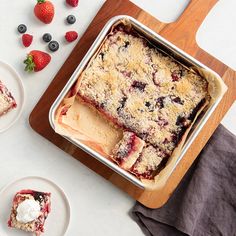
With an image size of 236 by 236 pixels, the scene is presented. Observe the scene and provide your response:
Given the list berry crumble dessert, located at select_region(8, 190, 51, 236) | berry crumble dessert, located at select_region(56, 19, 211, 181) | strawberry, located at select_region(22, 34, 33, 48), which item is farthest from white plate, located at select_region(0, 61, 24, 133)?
berry crumble dessert, located at select_region(8, 190, 51, 236)

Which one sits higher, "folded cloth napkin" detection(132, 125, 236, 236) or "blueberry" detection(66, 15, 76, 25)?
"blueberry" detection(66, 15, 76, 25)

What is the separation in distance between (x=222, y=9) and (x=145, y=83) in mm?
608

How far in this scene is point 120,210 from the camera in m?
2.81

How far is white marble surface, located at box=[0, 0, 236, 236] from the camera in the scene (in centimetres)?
277

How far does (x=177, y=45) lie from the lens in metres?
2.72

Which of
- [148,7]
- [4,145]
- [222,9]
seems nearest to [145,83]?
[148,7]

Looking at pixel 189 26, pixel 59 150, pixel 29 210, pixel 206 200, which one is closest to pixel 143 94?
pixel 189 26

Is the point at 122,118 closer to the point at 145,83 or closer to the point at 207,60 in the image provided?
the point at 145,83

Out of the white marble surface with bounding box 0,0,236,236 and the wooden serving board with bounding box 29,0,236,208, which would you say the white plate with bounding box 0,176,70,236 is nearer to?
the white marble surface with bounding box 0,0,236,236

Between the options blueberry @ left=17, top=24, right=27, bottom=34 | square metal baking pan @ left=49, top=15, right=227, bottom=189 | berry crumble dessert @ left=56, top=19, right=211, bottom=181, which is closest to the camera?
square metal baking pan @ left=49, top=15, right=227, bottom=189

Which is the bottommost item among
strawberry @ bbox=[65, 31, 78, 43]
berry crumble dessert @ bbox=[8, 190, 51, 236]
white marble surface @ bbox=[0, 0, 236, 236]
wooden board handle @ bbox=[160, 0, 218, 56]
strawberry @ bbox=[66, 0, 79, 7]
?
berry crumble dessert @ bbox=[8, 190, 51, 236]

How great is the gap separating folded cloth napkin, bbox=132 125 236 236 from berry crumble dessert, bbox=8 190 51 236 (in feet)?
1.57

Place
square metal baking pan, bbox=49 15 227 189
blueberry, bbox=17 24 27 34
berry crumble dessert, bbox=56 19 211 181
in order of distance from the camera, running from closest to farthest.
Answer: square metal baking pan, bbox=49 15 227 189 → berry crumble dessert, bbox=56 19 211 181 → blueberry, bbox=17 24 27 34

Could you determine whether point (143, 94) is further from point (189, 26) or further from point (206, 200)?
point (206, 200)
